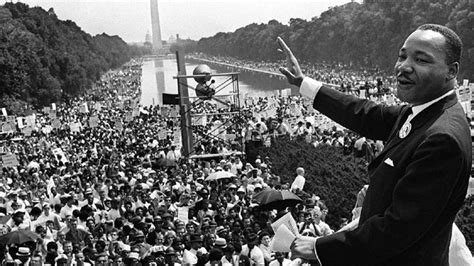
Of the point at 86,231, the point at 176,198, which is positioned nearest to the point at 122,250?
the point at 86,231

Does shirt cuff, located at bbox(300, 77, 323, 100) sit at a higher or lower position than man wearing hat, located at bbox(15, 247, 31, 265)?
higher

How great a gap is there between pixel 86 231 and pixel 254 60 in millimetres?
131869

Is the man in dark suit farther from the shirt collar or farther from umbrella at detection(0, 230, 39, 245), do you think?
umbrella at detection(0, 230, 39, 245)

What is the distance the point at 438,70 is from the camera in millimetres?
2141

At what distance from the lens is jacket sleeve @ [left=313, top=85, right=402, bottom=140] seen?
2.50m

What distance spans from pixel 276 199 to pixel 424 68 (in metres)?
9.02

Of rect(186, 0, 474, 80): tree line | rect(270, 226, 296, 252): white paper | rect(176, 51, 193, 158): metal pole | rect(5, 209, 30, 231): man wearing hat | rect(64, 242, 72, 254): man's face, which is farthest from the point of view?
rect(186, 0, 474, 80): tree line

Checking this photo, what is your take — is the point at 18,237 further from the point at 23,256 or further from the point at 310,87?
the point at 310,87

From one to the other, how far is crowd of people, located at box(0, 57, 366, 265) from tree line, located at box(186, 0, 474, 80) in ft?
86.8

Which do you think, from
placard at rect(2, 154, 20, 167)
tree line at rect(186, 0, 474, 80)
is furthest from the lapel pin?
tree line at rect(186, 0, 474, 80)

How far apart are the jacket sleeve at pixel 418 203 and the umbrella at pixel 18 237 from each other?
822 cm

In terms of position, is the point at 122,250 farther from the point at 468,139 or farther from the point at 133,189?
the point at 468,139

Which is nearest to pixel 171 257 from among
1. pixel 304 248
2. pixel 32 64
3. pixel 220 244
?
pixel 220 244

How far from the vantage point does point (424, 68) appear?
2145 millimetres
